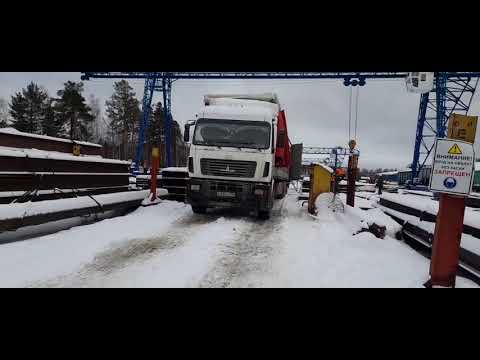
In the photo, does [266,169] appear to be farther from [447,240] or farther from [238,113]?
[447,240]

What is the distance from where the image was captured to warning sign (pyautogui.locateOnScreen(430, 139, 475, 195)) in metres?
2.84

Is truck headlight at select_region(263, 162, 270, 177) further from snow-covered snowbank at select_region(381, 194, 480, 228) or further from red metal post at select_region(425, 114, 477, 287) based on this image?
red metal post at select_region(425, 114, 477, 287)

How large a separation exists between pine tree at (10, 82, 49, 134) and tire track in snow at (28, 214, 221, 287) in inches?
1422

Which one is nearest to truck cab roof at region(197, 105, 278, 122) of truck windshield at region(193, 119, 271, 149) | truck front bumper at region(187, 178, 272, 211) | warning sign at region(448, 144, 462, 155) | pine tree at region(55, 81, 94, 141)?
truck windshield at region(193, 119, 271, 149)

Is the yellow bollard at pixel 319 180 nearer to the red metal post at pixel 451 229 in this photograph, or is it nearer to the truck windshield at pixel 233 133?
the truck windshield at pixel 233 133

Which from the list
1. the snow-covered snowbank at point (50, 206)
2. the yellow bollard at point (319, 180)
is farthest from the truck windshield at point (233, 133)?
the snow-covered snowbank at point (50, 206)

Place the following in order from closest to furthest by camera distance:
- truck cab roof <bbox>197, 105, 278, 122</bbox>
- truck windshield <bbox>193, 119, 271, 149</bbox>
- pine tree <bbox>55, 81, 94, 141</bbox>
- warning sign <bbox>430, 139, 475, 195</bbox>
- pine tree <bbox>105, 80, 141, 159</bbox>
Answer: warning sign <bbox>430, 139, 475, 195</bbox>
truck windshield <bbox>193, 119, 271, 149</bbox>
truck cab roof <bbox>197, 105, 278, 122</bbox>
pine tree <bbox>55, 81, 94, 141</bbox>
pine tree <bbox>105, 80, 141, 159</bbox>

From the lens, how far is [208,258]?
3.86 metres

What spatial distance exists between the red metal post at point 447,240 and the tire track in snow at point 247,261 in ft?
6.10

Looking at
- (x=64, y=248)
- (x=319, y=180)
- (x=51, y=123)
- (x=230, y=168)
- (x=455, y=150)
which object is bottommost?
(x=64, y=248)

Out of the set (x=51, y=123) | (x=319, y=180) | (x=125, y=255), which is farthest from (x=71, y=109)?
(x=125, y=255)

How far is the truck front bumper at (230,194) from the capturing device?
6.81 m

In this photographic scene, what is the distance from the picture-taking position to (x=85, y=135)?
35.8m

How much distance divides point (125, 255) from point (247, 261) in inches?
70.2
